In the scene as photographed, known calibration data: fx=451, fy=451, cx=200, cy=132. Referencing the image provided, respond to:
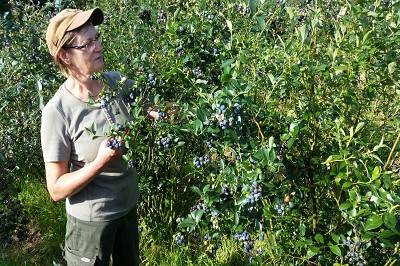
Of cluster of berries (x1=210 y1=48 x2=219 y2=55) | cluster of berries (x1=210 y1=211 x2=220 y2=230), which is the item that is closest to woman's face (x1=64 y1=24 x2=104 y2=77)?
cluster of berries (x1=210 y1=48 x2=219 y2=55)

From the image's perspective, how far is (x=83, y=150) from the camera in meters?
1.77

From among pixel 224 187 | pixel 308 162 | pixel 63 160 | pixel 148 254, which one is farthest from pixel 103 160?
pixel 148 254

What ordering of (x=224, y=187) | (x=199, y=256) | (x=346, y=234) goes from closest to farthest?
(x=224, y=187), (x=346, y=234), (x=199, y=256)

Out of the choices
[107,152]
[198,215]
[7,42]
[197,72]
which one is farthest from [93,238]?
[7,42]

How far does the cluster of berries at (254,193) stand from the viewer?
4.40 ft

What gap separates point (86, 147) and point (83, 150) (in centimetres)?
2

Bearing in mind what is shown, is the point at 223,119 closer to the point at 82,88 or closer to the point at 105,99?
the point at 105,99

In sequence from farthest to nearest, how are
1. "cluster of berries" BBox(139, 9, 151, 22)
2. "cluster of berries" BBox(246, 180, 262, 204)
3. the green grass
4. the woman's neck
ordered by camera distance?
1. the green grass
2. "cluster of berries" BBox(139, 9, 151, 22)
3. the woman's neck
4. "cluster of berries" BBox(246, 180, 262, 204)

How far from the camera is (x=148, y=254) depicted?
278 centimetres

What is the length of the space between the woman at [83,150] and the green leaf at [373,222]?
0.87 meters

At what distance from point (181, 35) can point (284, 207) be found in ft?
2.61

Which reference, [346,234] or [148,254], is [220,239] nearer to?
[148,254]

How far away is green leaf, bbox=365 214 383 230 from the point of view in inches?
51.3

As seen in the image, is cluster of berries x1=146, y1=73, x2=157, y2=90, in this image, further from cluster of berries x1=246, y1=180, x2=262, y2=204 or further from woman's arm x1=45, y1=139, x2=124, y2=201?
cluster of berries x1=246, y1=180, x2=262, y2=204
